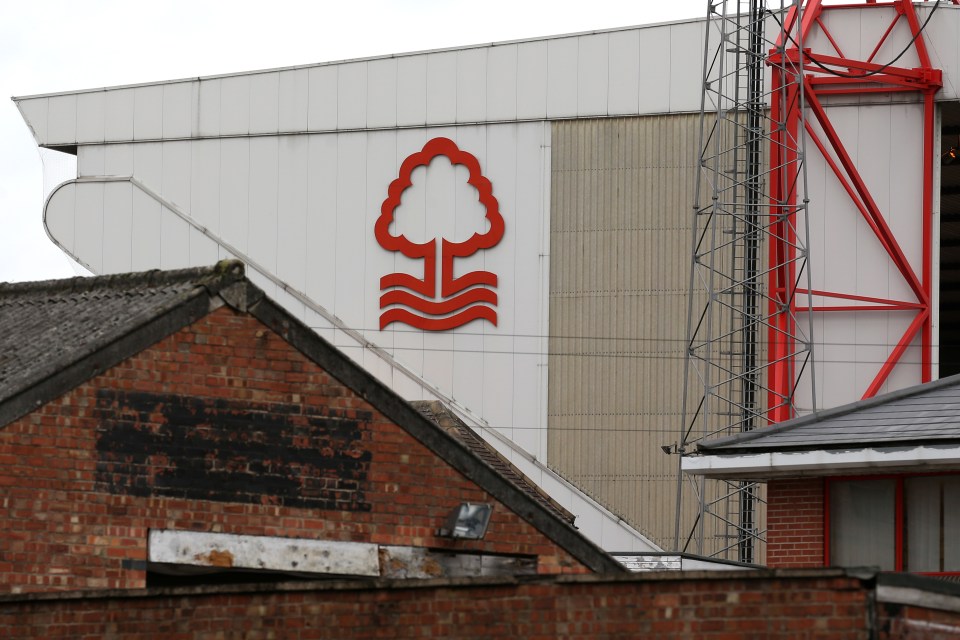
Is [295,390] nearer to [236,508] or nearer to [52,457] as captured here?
[236,508]

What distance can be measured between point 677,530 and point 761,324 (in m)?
5.56

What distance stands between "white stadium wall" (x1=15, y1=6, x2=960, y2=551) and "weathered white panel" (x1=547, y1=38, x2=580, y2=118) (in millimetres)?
47

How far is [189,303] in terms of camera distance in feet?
46.5

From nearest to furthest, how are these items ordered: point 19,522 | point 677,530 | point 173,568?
point 19,522
point 173,568
point 677,530

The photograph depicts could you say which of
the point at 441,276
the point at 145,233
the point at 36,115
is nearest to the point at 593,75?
the point at 441,276

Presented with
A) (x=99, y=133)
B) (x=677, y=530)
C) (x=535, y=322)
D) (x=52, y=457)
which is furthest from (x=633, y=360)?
(x=52, y=457)

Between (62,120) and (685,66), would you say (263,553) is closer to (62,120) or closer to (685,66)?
(685,66)

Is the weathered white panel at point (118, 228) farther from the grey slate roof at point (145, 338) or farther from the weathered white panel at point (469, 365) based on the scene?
the grey slate roof at point (145, 338)

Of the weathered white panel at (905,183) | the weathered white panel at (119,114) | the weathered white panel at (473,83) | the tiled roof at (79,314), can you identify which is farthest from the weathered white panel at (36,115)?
the tiled roof at (79,314)

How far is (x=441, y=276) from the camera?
133 ft

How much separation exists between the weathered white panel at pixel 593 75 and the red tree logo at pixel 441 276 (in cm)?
293

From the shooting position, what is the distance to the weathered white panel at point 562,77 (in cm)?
3997

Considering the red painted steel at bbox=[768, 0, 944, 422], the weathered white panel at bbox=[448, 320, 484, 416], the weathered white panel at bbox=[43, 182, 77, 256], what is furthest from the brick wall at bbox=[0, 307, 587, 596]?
the weathered white panel at bbox=[43, 182, 77, 256]

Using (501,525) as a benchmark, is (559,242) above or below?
above
